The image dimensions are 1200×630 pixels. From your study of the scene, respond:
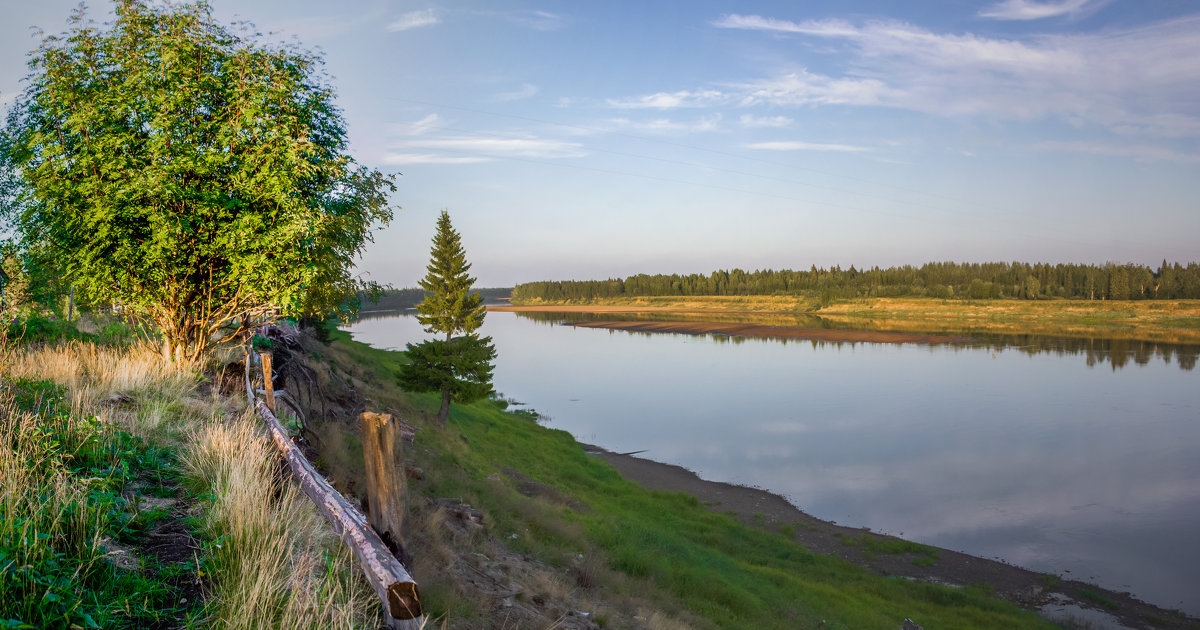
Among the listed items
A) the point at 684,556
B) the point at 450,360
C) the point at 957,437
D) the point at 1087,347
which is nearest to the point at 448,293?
the point at 450,360

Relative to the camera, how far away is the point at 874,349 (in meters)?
77.3

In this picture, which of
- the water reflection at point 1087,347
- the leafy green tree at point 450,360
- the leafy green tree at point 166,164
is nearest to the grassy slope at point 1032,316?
the water reflection at point 1087,347

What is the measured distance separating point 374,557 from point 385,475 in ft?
4.89

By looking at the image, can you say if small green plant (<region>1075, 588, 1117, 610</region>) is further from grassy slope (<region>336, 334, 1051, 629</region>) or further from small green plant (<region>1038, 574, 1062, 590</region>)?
grassy slope (<region>336, 334, 1051, 629</region>)

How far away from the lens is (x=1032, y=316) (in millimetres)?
110875

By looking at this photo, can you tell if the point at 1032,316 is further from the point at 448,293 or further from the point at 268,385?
the point at 268,385

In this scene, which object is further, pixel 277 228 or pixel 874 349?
pixel 874 349

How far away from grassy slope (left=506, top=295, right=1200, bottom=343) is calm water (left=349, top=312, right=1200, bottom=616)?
23249mm

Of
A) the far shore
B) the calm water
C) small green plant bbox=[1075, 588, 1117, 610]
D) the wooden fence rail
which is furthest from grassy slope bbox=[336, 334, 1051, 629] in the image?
the far shore

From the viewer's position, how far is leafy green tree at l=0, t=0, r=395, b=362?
10.0 metres

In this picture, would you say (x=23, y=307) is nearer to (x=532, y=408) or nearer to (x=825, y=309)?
(x=532, y=408)

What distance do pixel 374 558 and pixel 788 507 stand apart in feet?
80.3

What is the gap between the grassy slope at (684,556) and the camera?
1345 centimetres

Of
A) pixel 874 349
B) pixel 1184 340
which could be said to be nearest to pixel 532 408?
pixel 874 349
